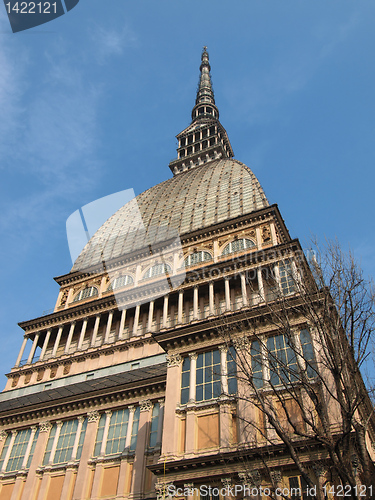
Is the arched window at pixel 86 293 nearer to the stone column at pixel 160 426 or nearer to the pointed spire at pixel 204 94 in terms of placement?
the stone column at pixel 160 426

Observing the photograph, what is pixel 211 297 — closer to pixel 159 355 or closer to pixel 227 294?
pixel 227 294

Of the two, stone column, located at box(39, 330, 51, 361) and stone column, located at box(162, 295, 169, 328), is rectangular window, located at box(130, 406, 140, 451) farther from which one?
stone column, located at box(39, 330, 51, 361)

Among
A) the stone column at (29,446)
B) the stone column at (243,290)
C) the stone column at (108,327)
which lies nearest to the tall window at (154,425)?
the stone column at (29,446)

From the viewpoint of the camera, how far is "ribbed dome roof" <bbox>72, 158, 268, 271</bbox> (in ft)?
193

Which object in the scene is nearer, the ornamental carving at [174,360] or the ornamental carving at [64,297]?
the ornamental carving at [174,360]

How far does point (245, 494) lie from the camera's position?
2006cm

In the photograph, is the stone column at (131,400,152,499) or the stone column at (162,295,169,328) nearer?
the stone column at (131,400,152,499)

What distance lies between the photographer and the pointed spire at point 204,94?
4348 inches

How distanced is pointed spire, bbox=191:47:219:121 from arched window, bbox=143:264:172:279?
63017mm

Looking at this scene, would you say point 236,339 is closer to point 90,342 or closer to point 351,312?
point 351,312

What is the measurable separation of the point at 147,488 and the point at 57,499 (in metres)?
6.66

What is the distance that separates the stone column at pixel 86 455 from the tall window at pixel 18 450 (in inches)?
194

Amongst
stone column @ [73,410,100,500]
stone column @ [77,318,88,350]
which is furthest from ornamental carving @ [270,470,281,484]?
stone column @ [77,318,88,350]

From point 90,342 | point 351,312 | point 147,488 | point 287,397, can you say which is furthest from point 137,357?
point 351,312
